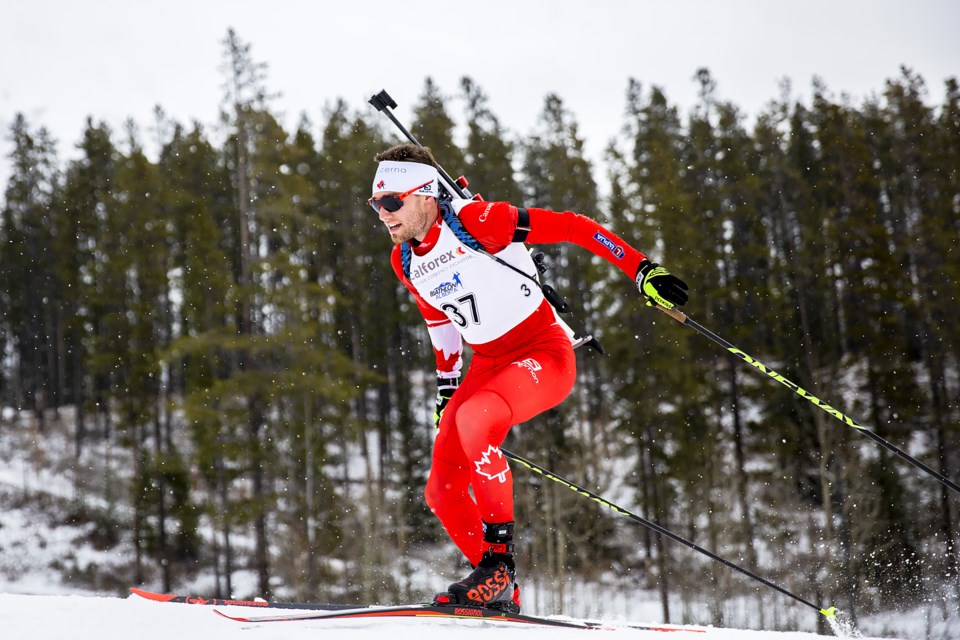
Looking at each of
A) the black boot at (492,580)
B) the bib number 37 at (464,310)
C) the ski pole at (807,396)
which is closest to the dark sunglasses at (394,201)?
the bib number 37 at (464,310)

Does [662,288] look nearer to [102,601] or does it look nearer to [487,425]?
[487,425]

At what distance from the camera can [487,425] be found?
348 cm

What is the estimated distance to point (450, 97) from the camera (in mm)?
25641

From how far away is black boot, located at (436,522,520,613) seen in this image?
344 cm

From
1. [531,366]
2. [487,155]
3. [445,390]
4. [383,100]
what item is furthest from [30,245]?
[531,366]

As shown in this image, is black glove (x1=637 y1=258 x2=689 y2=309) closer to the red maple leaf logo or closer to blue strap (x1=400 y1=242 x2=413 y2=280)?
the red maple leaf logo

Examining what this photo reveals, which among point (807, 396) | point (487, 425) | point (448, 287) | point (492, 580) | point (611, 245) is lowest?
point (492, 580)

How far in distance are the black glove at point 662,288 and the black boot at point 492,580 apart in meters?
1.32

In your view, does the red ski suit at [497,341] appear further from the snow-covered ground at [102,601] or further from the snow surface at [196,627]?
the snow-covered ground at [102,601]

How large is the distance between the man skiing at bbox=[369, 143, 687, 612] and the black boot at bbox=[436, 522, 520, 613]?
15cm

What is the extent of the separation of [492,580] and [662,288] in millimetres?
1619

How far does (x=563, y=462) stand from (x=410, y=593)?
18.9 ft

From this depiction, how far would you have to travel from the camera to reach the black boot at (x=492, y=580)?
11.3 feet

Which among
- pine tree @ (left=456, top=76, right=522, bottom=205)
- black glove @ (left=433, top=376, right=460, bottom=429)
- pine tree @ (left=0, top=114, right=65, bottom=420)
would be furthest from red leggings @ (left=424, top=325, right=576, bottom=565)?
pine tree @ (left=0, top=114, right=65, bottom=420)
